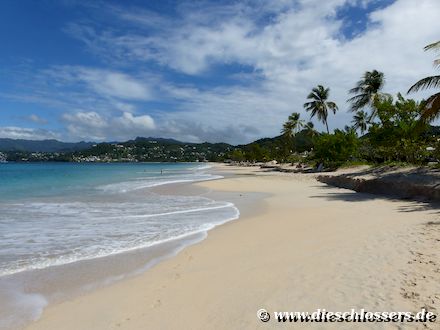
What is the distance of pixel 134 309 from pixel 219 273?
191 centimetres

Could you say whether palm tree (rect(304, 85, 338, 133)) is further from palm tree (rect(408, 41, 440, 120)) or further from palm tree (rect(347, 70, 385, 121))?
palm tree (rect(408, 41, 440, 120))

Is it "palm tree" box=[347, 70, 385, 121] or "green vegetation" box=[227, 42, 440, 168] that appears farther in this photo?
"palm tree" box=[347, 70, 385, 121]

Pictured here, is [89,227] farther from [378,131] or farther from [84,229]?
[378,131]

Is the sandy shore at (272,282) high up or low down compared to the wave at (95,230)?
up

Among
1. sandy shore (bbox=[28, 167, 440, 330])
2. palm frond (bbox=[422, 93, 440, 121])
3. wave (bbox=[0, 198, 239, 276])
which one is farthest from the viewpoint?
palm frond (bbox=[422, 93, 440, 121])

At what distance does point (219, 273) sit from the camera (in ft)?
21.7

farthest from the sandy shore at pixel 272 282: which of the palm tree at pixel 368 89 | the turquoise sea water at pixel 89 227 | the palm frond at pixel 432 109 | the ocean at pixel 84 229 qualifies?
the palm tree at pixel 368 89

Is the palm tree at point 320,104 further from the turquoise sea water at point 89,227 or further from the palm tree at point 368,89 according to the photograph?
the turquoise sea water at point 89,227

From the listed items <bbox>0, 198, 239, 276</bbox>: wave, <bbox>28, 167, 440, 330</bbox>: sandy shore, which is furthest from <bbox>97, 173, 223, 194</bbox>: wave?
<bbox>28, 167, 440, 330</bbox>: sandy shore

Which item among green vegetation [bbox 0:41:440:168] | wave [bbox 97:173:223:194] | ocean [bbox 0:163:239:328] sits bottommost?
wave [bbox 97:173:223:194]

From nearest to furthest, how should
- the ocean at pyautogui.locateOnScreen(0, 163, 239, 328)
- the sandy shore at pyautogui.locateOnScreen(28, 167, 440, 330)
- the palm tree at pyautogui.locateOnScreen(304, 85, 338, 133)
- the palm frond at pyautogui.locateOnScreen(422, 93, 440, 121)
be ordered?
the sandy shore at pyautogui.locateOnScreen(28, 167, 440, 330) → the ocean at pyautogui.locateOnScreen(0, 163, 239, 328) → the palm frond at pyautogui.locateOnScreen(422, 93, 440, 121) → the palm tree at pyautogui.locateOnScreen(304, 85, 338, 133)

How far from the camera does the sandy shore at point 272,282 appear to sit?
15.5ft

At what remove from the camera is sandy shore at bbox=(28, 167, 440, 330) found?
4.71 metres

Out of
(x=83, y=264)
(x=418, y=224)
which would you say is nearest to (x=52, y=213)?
(x=83, y=264)
